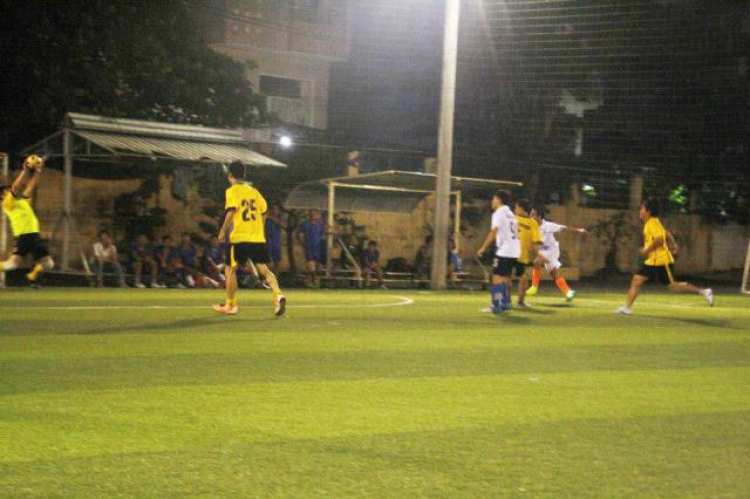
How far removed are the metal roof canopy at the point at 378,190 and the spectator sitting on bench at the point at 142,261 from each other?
401 centimetres

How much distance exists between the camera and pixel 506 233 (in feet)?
51.5

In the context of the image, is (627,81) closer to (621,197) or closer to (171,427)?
(621,197)

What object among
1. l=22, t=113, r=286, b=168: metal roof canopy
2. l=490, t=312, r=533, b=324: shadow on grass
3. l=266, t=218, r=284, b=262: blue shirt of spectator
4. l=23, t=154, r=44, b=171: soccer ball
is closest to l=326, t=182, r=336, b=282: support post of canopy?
l=266, t=218, r=284, b=262: blue shirt of spectator

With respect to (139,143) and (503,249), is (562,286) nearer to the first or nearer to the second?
(503,249)

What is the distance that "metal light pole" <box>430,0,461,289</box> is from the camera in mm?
23453

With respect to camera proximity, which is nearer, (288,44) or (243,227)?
(243,227)

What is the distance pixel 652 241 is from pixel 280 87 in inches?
892

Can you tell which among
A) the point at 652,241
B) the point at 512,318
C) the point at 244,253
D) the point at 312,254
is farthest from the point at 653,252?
the point at 312,254

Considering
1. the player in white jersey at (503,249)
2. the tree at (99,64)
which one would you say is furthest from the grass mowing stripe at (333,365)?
the tree at (99,64)

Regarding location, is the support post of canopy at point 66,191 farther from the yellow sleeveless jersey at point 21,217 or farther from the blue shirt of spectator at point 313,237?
the blue shirt of spectator at point 313,237

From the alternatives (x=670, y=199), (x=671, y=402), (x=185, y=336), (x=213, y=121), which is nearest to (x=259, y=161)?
(x=213, y=121)

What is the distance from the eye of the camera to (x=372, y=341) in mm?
11008

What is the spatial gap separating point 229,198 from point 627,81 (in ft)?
81.4

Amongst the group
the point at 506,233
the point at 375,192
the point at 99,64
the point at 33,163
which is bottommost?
the point at 506,233
